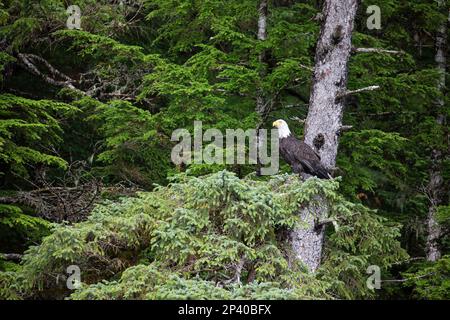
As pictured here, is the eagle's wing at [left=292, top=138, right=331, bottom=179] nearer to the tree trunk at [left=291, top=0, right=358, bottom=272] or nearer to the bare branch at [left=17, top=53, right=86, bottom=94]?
the tree trunk at [left=291, top=0, right=358, bottom=272]

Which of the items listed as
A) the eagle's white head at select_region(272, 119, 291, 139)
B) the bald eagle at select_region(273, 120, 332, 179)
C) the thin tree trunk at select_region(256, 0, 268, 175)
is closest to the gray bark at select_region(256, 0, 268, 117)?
the thin tree trunk at select_region(256, 0, 268, 175)

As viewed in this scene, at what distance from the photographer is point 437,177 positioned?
46.8ft

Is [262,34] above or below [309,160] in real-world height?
above

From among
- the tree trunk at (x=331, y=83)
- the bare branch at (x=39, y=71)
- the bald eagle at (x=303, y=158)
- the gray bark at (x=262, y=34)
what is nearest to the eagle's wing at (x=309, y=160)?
the bald eagle at (x=303, y=158)

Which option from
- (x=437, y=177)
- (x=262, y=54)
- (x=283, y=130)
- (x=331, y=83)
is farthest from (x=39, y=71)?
(x=437, y=177)

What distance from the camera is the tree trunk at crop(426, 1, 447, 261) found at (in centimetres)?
1359

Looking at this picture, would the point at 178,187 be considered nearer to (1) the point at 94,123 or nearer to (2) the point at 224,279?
(2) the point at 224,279

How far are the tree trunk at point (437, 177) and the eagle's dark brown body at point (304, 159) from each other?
4.96m

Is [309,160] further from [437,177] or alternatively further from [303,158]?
[437,177]

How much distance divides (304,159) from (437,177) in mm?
6291

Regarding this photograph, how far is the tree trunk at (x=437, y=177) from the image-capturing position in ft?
44.6

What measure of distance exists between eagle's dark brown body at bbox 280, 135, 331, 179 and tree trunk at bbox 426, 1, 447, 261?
4.96 meters

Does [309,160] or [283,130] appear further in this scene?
[283,130]

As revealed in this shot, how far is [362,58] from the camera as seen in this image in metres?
12.6
